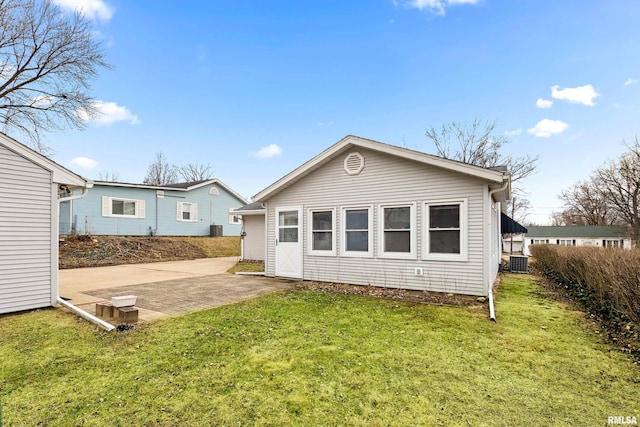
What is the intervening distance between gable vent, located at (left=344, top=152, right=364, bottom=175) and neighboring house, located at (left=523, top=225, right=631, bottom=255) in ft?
102

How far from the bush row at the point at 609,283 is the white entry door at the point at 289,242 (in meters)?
7.15

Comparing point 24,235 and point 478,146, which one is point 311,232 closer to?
point 24,235

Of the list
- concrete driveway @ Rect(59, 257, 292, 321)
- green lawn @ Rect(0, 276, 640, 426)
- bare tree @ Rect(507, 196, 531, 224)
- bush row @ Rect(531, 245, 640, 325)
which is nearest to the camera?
green lawn @ Rect(0, 276, 640, 426)

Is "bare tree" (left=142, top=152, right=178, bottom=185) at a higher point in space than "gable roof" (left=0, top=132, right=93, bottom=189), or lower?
higher

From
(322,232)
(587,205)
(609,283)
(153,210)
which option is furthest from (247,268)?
(587,205)

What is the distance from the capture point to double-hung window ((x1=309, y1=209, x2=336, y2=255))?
9.27m

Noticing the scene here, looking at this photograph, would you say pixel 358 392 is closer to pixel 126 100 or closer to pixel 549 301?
pixel 549 301

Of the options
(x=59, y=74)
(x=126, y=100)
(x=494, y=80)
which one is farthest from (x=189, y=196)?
(x=494, y=80)

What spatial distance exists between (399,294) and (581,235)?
1604 inches

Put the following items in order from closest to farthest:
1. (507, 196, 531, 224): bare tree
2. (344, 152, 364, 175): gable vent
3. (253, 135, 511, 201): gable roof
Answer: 1. (253, 135, 511, 201): gable roof
2. (344, 152, 364, 175): gable vent
3. (507, 196, 531, 224): bare tree

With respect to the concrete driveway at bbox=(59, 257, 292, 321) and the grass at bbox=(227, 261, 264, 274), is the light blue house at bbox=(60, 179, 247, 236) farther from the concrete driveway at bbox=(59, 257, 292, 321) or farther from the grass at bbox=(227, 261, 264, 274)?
the concrete driveway at bbox=(59, 257, 292, 321)

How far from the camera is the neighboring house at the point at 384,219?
285 inches

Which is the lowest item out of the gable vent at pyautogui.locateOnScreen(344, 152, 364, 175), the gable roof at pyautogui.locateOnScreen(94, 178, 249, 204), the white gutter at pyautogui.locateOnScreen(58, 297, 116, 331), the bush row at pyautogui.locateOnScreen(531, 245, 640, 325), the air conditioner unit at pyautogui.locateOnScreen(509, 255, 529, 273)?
the air conditioner unit at pyautogui.locateOnScreen(509, 255, 529, 273)

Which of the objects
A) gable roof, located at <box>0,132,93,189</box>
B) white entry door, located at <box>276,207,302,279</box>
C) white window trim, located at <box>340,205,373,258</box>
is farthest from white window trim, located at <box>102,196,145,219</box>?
white window trim, located at <box>340,205,373,258</box>
